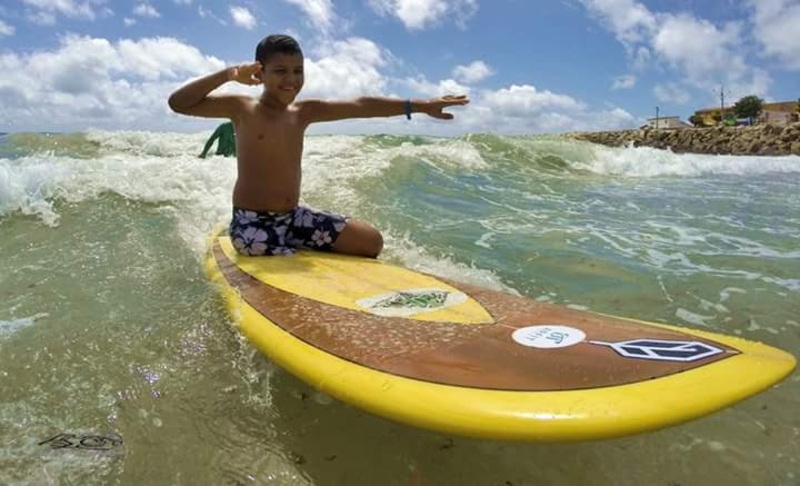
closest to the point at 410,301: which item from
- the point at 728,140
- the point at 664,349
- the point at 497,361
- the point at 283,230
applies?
the point at 497,361

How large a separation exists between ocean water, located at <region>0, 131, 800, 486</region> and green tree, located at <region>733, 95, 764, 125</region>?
49031 mm

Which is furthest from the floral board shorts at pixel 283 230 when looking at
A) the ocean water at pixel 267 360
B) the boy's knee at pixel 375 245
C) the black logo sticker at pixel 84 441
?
the black logo sticker at pixel 84 441

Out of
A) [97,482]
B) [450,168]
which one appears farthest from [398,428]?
[450,168]

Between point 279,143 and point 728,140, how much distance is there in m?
34.7

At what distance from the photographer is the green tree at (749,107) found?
48562 mm

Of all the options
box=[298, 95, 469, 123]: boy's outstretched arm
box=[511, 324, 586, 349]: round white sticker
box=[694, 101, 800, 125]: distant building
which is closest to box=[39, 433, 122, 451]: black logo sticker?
box=[511, 324, 586, 349]: round white sticker

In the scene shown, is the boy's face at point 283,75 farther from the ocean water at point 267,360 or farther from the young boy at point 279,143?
the ocean water at point 267,360

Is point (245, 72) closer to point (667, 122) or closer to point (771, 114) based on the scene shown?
point (771, 114)

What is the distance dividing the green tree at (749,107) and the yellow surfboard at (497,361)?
55.8 m

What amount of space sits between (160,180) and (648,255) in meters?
5.58

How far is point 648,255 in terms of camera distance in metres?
4.77

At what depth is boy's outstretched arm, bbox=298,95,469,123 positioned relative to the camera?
11.2 ft

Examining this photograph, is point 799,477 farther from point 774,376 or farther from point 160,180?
point 160,180

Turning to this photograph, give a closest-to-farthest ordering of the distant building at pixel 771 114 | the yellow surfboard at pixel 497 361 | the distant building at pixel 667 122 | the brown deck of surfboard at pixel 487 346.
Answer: the yellow surfboard at pixel 497 361
the brown deck of surfboard at pixel 487 346
the distant building at pixel 771 114
the distant building at pixel 667 122
